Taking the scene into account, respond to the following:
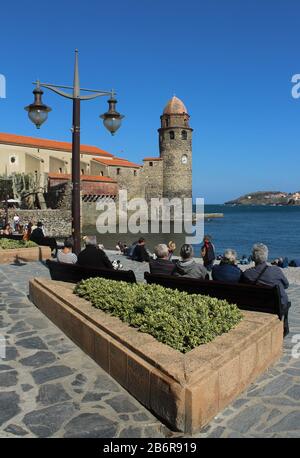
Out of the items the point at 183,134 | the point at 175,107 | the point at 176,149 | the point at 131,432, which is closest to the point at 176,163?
the point at 176,149

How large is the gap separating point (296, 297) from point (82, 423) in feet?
21.7

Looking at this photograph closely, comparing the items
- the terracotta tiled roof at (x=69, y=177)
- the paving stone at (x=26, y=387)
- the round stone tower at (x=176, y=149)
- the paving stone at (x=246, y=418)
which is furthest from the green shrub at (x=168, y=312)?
the round stone tower at (x=176, y=149)

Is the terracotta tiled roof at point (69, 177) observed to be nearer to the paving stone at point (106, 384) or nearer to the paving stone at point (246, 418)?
the paving stone at point (106, 384)

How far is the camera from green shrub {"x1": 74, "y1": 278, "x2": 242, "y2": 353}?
400 centimetres

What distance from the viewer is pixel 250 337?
4148mm

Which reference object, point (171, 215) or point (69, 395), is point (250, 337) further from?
point (171, 215)

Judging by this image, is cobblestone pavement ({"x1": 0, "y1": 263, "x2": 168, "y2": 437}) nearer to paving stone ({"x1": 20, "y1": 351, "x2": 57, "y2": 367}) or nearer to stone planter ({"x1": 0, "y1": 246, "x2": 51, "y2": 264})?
paving stone ({"x1": 20, "y1": 351, "x2": 57, "y2": 367})

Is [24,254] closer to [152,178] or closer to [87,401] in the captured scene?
[87,401]

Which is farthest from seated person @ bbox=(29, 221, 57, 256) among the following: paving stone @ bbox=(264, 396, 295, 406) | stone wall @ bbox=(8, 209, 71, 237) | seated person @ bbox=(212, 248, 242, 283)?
stone wall @ bbox=(8, 209, 71, 237)

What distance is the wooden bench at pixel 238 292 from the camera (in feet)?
16.2

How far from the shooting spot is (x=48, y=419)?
11.1 ft

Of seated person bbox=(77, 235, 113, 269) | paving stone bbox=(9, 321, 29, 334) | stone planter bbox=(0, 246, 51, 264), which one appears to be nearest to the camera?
paving stone bbox=(9, 321, 29, 334)

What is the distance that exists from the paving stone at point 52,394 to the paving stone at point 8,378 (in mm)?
365

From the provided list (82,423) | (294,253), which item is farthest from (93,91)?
(294,253)
